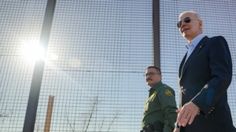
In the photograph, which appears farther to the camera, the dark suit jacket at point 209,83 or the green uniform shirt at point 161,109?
the green uniform shirt at point 161,109

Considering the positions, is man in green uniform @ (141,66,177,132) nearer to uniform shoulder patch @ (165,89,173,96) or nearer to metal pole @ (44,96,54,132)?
uniform shoulder patch @ (165,89,173,96)

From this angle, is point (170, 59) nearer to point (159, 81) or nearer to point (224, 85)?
point (159, 81)

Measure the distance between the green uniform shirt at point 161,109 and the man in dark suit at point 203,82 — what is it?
1.03 m

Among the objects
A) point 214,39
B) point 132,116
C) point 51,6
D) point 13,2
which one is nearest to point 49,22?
point 51,6

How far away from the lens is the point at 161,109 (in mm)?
2709

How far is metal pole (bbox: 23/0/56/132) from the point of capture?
11.9ft

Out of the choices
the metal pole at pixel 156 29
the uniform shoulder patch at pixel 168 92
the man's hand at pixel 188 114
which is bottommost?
the man's hand at pixel 188 114

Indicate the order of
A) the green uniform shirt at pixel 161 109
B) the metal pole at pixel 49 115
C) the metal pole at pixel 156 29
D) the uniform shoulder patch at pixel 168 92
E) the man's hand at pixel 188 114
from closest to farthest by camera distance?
the man's hand at pixel 188 114 → the green uniform shirt at pixel 161 109 → the uniform shoulder patch at pixel 168 92 → the metal pole at pixel 49 115 → the metal pole at pixel 156 29

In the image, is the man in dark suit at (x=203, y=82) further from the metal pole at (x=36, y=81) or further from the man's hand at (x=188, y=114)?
the metal pole at (x=36, y=81)

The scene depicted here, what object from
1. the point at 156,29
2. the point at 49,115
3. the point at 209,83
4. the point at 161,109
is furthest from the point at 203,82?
the point at 156,29

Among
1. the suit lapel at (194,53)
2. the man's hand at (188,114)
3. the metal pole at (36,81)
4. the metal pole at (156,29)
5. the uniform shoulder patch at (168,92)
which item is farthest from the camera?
the metal pole at (156,29)

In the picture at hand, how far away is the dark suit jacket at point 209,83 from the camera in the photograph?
1307 millimetres

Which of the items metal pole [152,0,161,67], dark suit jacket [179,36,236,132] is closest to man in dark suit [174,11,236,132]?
dark suit jacket [179,36,236,132]

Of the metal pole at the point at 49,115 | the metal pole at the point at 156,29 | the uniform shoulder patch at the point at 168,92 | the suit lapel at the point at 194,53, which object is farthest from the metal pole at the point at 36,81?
the suit lapel at the point at 194,53
